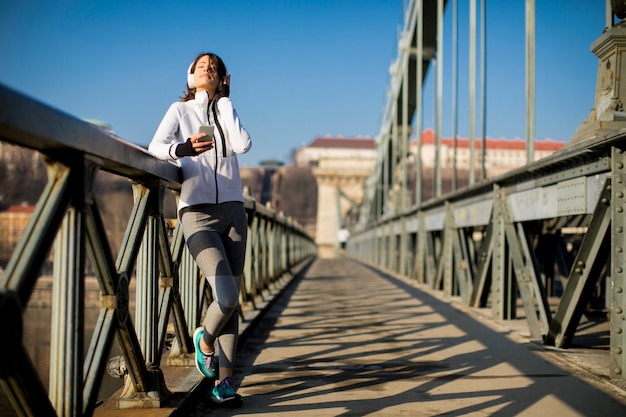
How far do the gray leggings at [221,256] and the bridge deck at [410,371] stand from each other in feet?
0.92

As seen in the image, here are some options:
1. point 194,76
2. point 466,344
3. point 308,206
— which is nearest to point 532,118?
point 466,344

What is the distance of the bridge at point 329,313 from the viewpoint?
5.79 feet

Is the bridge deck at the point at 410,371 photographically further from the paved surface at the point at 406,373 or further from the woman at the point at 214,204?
the woman at the point at 214,204

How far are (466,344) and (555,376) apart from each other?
1.16m

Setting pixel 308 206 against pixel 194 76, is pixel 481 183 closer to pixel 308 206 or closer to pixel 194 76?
pixel 194 76

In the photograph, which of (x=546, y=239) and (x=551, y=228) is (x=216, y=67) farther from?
(x=546, y=239)

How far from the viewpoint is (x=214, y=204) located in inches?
113

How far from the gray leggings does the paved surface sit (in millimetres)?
286

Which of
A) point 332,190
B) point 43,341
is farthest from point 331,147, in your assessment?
point 43,341

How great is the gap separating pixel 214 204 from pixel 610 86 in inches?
94.2

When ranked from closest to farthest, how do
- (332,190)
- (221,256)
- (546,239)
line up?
(221,256)
(546,239)
(332,190)

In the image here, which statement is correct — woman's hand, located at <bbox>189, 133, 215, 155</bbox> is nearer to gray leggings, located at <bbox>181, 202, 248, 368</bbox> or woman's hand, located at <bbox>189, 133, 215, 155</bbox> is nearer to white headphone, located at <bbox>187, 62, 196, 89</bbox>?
gray leggings, located at <bbox>181, 202, 248, 368</bbox>

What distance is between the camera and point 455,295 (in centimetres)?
870

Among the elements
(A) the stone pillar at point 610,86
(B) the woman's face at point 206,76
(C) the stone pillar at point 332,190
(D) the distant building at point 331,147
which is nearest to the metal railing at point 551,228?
(A) the stone pillar at point 610,86
